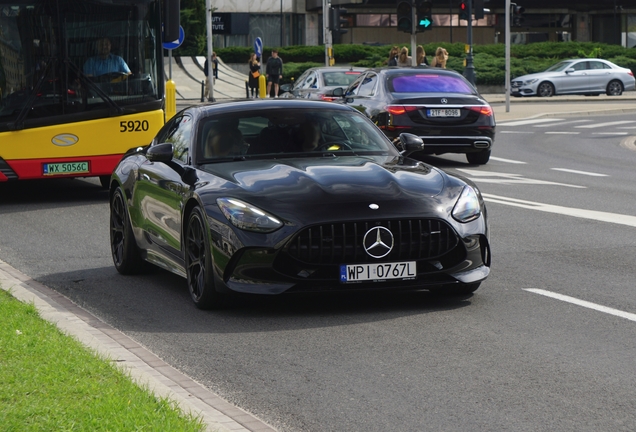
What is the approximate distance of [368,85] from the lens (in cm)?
2219

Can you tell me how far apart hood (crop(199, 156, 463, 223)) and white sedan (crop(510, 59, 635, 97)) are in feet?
146

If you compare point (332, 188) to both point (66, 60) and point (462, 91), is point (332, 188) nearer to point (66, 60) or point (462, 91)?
point (66, 60)

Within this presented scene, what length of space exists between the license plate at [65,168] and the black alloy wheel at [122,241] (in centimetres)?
565

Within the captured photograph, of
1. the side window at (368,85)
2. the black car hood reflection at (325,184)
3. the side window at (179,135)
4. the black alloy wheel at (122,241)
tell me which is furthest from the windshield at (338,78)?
the black car hood reflection at (325,184)

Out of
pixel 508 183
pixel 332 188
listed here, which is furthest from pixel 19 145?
pixel 332 188

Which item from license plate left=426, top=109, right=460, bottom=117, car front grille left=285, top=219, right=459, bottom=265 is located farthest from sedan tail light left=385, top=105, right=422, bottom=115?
car front grille left=285, top=219, right=459, bottom=265

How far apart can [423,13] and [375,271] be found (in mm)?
27114

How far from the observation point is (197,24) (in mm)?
71438

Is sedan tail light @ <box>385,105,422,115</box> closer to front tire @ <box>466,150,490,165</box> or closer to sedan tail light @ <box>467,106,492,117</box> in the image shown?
sedan tail light @ <box>467,106,492,117</box>

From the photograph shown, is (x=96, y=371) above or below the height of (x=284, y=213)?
below

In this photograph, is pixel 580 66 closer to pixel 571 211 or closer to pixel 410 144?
pixel 571 211

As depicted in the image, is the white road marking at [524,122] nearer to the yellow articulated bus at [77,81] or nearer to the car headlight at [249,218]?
the yellow articulated bus at [77,81]

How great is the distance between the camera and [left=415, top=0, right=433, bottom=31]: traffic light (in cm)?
3419

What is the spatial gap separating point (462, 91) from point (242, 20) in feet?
191
